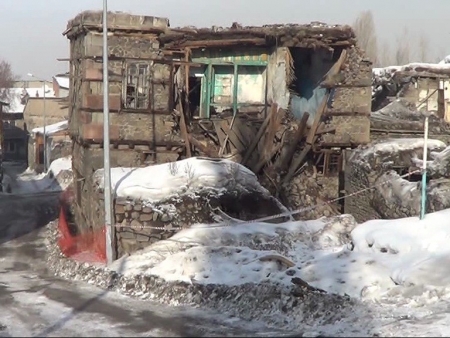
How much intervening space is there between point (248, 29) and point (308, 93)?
2.86 metres

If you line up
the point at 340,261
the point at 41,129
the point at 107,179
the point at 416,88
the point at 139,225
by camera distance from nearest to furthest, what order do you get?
the point at 340,261, the point at 107,179, the point at 139,225, the point at 416,88, the point at 41,129

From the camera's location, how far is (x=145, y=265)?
1413cm

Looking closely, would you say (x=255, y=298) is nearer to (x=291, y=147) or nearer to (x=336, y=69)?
(x=291, y=147)

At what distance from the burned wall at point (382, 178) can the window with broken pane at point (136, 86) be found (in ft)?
19.5

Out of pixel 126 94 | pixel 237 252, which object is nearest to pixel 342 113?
pixel 126 94

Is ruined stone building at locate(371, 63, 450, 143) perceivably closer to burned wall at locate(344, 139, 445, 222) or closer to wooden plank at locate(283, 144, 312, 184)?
wooden plank at locate(283, 144, 312, 184)

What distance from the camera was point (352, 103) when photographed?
1956cm

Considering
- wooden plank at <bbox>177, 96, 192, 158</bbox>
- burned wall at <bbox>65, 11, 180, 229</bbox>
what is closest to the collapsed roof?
burned wall at <bbox>65, 11, 180, 229</bbox>

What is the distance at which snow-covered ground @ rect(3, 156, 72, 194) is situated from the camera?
39.6 m

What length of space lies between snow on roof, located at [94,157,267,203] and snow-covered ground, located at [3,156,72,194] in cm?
2229

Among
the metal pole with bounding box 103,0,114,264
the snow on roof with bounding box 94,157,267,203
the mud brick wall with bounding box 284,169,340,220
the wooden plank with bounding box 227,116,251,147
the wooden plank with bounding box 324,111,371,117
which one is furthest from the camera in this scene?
the wooden plank with bounding box 227,116,251,147

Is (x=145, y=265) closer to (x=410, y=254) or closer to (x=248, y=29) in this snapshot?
(x=410, y=254)

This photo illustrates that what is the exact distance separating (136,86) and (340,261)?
933 centimetres

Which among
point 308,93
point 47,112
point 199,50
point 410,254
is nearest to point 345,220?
point 410,254
